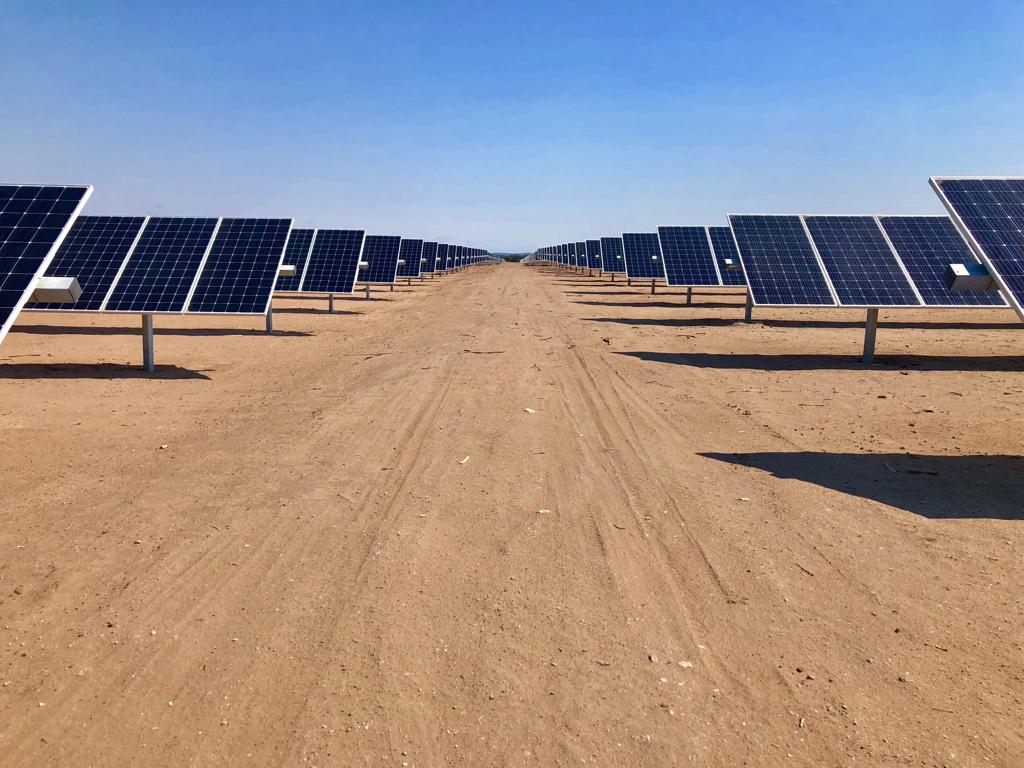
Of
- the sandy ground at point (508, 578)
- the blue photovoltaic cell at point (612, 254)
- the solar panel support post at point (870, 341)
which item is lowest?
the sandy ground at point (508, 578)

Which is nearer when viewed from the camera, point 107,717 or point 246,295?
point 107,717

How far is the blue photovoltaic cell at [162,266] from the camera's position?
14172 millimetres

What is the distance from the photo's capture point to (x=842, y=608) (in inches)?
189

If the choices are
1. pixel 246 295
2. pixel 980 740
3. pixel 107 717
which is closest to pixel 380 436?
pixel 107 717

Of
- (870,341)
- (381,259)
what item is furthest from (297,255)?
(870,341)

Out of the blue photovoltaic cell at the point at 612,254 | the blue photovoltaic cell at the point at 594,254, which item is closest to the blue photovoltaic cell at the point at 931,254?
the blue photovoltaic cell at the point at 612,254

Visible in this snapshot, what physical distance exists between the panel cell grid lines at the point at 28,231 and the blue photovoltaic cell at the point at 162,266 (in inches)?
86.6

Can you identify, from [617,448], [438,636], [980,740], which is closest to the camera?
[980,740]

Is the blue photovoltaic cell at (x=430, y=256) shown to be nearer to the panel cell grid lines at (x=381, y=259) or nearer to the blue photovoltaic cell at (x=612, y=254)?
the blue photovoltaic cell at (x=612, y=254)

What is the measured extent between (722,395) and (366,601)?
8.23m

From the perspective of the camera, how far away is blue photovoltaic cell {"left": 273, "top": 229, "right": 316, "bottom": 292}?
88.8ft

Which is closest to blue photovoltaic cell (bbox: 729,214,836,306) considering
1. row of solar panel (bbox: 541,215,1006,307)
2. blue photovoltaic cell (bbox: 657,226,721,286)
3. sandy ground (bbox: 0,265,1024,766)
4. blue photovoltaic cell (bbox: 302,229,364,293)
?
row of solar panel (bbox: 541,215,1006,307)

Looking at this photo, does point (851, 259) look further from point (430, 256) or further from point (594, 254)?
point (594, 254)

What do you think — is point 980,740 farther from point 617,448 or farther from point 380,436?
point 380,436
